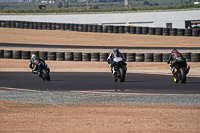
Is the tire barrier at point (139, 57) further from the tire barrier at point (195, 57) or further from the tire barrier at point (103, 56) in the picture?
the tire barrier at point (195, 57)

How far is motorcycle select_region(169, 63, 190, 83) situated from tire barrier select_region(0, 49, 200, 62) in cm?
879

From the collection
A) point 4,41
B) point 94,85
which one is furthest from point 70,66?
point 4,41

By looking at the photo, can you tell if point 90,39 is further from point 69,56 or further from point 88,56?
point 88,56

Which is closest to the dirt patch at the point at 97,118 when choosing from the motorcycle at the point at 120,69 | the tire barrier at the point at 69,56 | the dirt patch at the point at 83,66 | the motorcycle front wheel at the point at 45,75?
the motorcycle at the point at 120,69

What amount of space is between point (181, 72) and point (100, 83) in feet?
9.89

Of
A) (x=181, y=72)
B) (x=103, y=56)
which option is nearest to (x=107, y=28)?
(x=103, y=56)

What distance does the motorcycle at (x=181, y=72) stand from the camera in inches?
608

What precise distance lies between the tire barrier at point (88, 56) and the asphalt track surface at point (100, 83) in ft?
19.1

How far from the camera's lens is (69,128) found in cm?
880

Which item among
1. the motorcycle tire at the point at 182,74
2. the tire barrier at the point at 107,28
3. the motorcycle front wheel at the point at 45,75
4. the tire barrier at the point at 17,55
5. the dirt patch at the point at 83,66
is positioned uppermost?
the tire barrier at the point at 107,28

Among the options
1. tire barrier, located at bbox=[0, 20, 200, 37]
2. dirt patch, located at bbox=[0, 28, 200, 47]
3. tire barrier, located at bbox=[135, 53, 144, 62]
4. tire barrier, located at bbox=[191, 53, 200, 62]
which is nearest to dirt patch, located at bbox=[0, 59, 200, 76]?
tire barrier, located at bbox=[135, 53, 144, 62]

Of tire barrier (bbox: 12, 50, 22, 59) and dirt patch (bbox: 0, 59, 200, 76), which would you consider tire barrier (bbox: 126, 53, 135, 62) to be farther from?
tire barrier (bbox: 12, 50, 22, 59)

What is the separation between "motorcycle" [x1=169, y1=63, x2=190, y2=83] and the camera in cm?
1544

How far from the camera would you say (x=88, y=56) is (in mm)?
26047
